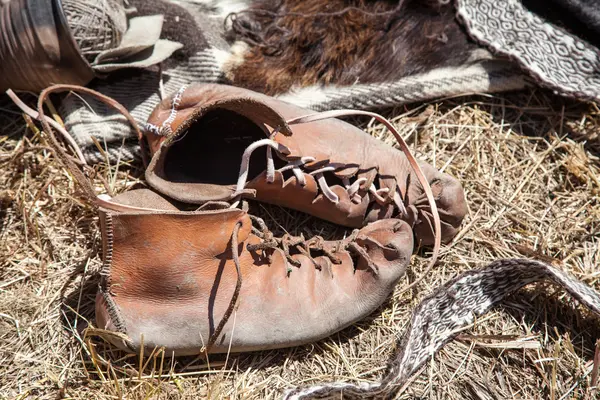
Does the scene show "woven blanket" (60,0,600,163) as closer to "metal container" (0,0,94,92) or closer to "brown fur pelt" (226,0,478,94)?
"brown fur pelt" (226,0,478,94)

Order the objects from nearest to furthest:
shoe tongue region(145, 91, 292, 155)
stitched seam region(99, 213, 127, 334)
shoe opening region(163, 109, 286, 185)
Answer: stitched seam region(99, 213, 127, 334), shoe tongue region(145, 91, 292, 155), shoe opening region(163, 109, 286, 185)

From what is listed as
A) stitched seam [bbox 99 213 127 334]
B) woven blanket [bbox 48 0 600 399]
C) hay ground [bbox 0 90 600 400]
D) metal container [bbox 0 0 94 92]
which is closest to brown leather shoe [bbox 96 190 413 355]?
stitched seam [bbox 99 213 127 334]

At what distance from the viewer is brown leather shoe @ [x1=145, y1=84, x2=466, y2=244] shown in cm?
157

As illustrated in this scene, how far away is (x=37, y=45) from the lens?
1.56 metres

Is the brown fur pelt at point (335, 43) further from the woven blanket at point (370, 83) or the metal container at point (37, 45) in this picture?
the metal container at point (37, 45)

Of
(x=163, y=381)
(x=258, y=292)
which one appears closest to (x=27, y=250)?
(x=163, y=381)

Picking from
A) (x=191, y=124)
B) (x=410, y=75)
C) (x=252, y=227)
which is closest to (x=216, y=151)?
(x=191, y=124)

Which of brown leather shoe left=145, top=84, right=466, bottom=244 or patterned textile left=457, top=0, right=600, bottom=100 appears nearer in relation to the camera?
brown leather shoe left=145, top=84, right=466, bottom=244

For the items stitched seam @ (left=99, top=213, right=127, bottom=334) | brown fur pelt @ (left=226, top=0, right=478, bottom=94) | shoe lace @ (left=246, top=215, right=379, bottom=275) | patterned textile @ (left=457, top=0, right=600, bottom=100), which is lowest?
stitched seam @ (left=99, top=213, right=127, bottom=334)

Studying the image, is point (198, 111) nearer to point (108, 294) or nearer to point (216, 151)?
point (216, 151)

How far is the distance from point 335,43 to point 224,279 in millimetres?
831

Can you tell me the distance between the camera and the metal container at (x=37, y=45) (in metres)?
1.54

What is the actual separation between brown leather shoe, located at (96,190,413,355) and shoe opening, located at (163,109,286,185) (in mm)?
154

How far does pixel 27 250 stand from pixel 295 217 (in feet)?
2.69
